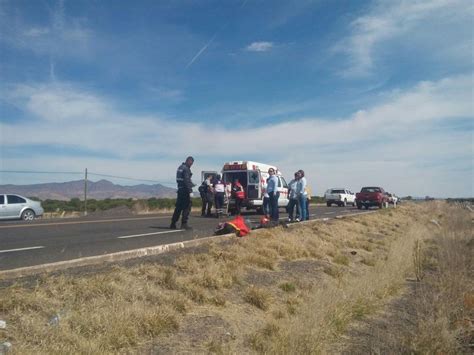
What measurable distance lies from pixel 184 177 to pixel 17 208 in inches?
477

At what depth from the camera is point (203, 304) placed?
555cm

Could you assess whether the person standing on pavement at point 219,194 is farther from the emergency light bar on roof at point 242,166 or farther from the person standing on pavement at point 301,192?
the person standing on pavement at point 301,192

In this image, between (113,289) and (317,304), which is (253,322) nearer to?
(317,304)

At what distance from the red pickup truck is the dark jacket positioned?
24.4 meters

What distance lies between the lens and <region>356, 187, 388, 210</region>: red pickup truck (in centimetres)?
3234

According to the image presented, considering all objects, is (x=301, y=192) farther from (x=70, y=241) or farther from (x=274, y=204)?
(x=70, y=241)

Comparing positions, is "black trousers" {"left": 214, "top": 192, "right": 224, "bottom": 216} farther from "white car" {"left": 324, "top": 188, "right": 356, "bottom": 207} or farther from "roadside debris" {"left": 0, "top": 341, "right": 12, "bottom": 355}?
"white car" {"left": 324, "top": 188, "right": 356, "bottom": 207}

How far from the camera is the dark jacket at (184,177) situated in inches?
426

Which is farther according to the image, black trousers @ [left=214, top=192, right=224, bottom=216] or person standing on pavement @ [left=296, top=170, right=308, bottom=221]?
black trousers @ [left=214, top=192, right=224, bottom=216]

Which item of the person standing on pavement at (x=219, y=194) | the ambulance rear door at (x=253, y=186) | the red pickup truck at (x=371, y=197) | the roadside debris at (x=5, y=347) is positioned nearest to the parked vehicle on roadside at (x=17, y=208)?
the person standing on pavement at (x=219, y=194)

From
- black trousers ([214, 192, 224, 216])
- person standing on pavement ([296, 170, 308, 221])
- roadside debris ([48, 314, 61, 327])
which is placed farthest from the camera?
black trousers ([214, 192, 224, 216])

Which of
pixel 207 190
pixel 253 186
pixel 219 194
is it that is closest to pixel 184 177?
pixel 207 190

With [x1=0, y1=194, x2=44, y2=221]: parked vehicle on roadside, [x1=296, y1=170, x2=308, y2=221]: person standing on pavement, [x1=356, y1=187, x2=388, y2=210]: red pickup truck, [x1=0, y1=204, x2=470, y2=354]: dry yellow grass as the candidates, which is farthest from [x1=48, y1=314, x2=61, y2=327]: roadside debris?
[x1=356, y1=187, x2=388, y2=210]: red pickup truck

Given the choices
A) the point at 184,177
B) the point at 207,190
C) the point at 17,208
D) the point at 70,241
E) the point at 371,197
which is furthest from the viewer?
the point at 371,197
